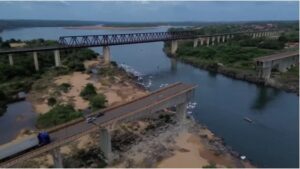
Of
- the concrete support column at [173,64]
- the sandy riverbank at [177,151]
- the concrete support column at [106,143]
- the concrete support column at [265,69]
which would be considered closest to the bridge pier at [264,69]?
the concrete support column at [265,69]

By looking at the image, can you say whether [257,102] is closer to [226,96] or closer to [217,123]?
[226,96]

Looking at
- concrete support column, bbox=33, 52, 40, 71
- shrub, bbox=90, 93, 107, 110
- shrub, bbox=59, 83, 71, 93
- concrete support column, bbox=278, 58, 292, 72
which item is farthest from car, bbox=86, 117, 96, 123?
concrete support column, bbox=278, 58, 292, 72

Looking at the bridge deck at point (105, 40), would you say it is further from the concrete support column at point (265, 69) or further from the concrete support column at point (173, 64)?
the concrete support column at point (265, 69)

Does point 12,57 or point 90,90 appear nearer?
point 90,90

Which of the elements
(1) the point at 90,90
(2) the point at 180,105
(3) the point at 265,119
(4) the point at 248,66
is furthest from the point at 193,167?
(4) the point at 248,66

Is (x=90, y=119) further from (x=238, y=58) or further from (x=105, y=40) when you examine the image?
(x=238, y=58)

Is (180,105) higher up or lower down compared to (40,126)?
higher up

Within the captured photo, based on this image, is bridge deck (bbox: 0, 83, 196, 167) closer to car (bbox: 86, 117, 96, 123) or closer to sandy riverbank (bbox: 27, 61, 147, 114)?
car (bbox: 86, 117, 96, 123)
